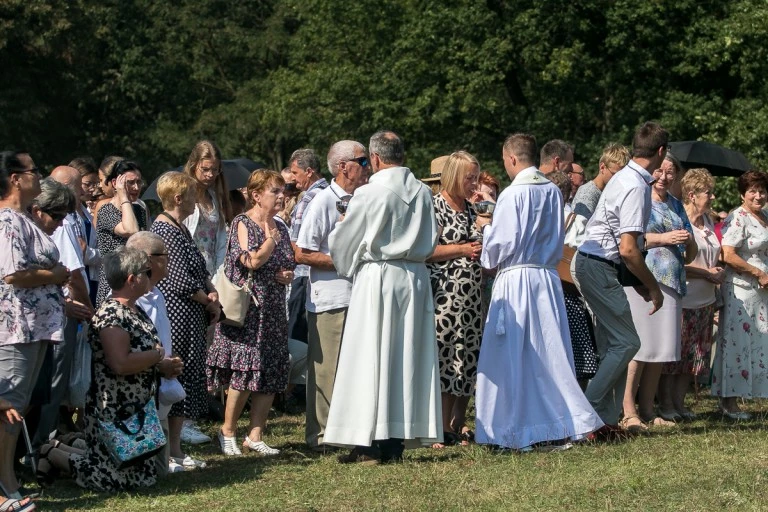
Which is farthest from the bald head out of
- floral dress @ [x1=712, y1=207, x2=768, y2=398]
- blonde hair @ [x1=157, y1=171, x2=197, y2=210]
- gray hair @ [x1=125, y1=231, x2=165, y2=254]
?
floral dress @ [x1=712, y1=207, x2=768, y2=398]

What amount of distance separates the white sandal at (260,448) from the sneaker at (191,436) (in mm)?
540

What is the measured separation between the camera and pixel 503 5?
1210 inches

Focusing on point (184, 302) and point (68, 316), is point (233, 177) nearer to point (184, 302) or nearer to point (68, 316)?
point (184, 302)

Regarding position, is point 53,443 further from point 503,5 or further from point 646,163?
point 503,5

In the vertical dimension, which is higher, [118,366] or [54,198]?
[54,198]

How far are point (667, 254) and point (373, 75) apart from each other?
82.1 ft

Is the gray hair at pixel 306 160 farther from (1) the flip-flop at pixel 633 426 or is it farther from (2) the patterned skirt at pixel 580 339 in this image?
(1) the flip-flop at pixel 633 426

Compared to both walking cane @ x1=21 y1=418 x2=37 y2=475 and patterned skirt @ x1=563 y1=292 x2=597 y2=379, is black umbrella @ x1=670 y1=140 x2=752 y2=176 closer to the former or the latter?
patterned skirt @ x1=563 y1=292 x2=597 y2=379

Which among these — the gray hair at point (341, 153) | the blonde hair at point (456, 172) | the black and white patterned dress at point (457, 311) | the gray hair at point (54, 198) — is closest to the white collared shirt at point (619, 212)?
the black and white patterned dress at point (457, 311)

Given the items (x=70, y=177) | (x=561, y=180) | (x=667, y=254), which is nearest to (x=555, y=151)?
(x=561, y=180)

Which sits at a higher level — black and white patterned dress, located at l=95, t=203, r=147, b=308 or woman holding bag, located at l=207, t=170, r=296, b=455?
black and white patterned dress, located at l=95, t=203, r=147, b=308

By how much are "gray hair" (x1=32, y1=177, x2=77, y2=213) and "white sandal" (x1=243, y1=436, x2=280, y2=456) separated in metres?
2.12

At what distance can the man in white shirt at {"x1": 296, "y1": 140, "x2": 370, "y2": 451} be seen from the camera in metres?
8.74

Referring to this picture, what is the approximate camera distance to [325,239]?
28.9 feet
